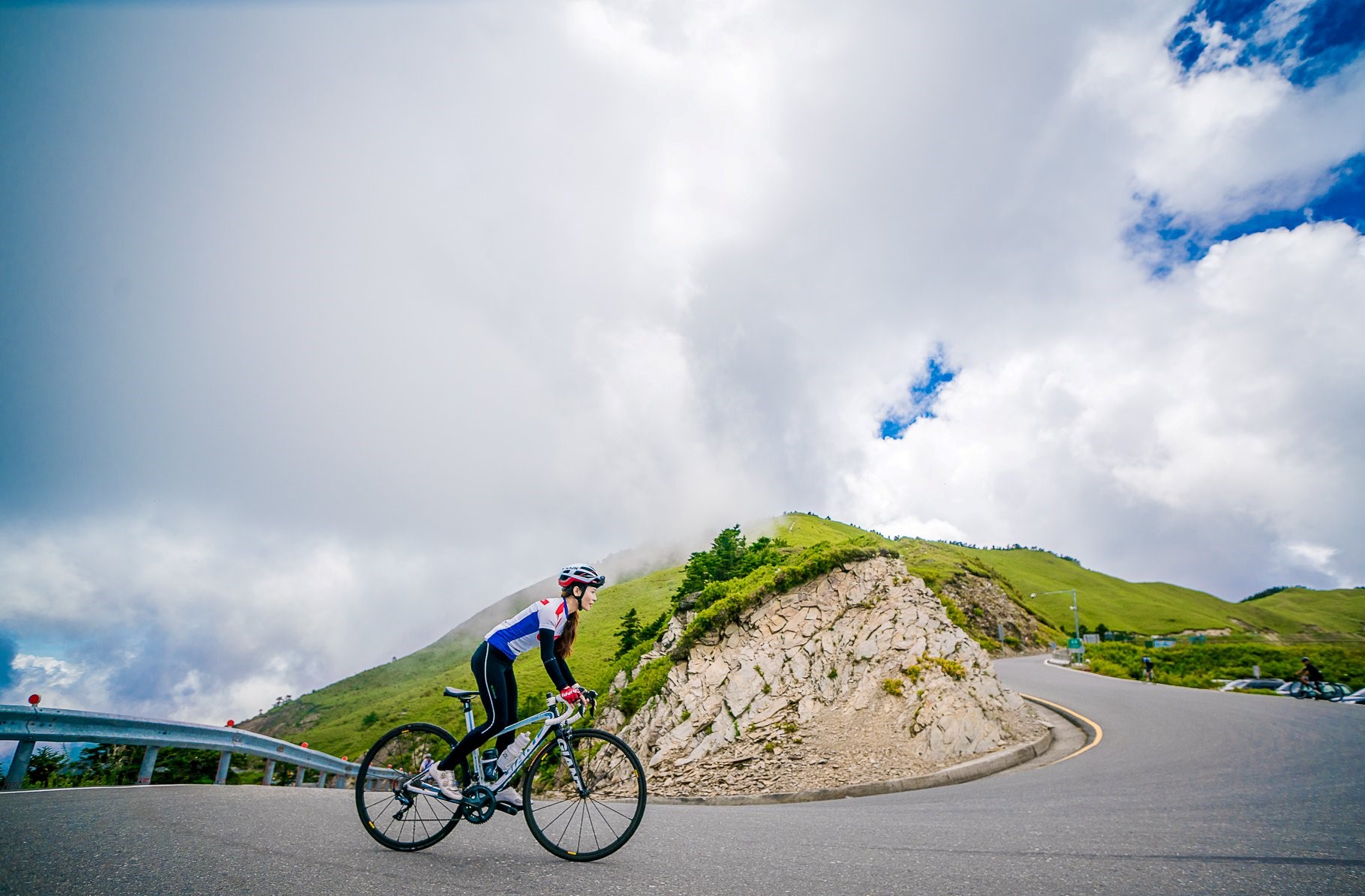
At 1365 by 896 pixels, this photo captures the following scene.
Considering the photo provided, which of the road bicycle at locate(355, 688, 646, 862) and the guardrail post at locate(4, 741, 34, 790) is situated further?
the guardrail post at locate(4, 741, 34, 790)

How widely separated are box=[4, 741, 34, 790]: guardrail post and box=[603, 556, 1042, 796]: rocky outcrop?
13.2 meters

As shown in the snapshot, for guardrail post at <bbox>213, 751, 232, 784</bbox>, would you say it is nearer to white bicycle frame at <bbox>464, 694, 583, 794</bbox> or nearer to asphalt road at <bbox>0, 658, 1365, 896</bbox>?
asphalt road at <bbox>0, 658, 1365, 896</bbox>

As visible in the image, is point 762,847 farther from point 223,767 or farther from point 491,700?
Answer: point 223,767

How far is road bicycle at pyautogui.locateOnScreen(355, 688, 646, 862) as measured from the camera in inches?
202

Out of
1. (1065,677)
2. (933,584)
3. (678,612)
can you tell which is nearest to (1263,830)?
(678,612)

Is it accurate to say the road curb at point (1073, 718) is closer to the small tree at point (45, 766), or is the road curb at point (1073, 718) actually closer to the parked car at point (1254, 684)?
the parked car at point (1254, 684)

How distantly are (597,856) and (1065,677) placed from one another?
4315 centimetres

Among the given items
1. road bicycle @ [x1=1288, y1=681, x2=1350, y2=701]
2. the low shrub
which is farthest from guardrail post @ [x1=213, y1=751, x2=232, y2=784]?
road bicycle @ [x1=1288, y1=681, x2=1350, y2=701]

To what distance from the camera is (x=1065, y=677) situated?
1505 inches

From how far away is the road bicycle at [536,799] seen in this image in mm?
5129

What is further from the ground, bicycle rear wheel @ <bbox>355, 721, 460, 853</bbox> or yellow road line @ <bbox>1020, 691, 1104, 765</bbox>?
bicycle rear wheel @ <bbox>355, 721, 460, 853</bbox>

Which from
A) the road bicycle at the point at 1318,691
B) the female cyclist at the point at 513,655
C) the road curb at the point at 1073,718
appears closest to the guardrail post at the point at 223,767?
the female cyclist at the point at 513,655

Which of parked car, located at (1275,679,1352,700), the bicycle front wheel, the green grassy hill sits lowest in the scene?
parked car, located at (1275,679,1352,700)

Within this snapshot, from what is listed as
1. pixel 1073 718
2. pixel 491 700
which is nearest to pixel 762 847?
pixel 491 700
